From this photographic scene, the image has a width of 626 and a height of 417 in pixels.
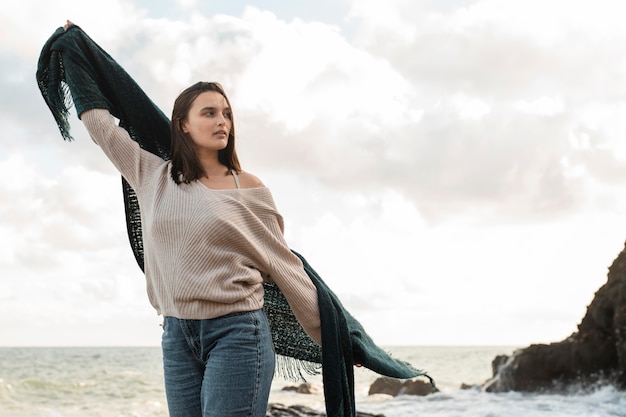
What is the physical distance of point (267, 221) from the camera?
297 cm

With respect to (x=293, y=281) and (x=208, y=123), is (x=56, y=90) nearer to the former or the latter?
(x=208, y=123)

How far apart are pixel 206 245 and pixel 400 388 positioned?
37.8 feet

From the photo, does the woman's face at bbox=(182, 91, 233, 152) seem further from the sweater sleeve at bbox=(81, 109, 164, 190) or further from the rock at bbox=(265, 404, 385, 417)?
the rock at bbox=(265, 404, 385, 417)

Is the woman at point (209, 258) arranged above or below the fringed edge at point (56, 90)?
below

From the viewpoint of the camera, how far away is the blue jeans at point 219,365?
2535 mm

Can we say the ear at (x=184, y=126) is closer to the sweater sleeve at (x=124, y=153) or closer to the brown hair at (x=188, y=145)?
the brown hair at (x=188, y=145)

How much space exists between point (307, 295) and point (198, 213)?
0.60 meters

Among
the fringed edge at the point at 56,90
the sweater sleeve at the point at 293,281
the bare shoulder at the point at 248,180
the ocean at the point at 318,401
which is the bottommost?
the ocean at the point at 318,401

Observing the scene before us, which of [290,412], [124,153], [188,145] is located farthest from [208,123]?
[290,412]

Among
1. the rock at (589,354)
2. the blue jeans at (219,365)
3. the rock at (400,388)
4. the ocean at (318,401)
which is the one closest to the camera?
the blue jeans at (219,365)

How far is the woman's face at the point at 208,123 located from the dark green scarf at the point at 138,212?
446 mm

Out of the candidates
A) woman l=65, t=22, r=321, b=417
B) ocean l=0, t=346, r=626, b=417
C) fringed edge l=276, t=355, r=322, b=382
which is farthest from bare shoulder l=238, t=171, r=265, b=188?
ocean l=0, t=346, r=626, b=417

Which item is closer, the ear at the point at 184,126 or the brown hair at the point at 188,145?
the brown hair at the point at 188,145

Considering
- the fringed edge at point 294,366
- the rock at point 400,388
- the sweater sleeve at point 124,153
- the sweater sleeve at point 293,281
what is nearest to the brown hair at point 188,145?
the sweater sleeve at point 124,153
